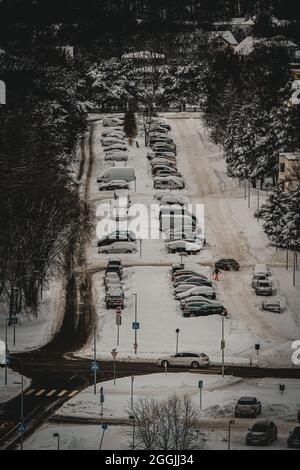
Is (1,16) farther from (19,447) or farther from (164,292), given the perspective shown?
(19,447)

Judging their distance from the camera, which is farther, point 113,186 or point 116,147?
point 116,147

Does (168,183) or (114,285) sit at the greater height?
(168,183)

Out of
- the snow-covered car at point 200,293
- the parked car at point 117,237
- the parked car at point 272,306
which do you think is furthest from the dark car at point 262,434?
the parked car at point 117,237

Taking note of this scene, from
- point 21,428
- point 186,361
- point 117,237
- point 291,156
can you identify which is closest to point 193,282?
point 117,237

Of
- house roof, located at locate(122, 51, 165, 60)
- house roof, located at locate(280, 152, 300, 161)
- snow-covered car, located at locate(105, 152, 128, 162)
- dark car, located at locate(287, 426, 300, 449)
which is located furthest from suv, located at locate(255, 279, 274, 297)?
house roof, located at locate(122, 51, 165, 60)

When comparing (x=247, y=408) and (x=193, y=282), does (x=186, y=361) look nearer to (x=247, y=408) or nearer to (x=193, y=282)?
(x=247, y=408)

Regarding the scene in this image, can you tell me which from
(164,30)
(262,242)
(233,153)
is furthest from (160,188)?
(164,30)

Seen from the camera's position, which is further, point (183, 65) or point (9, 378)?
point (183, 65)

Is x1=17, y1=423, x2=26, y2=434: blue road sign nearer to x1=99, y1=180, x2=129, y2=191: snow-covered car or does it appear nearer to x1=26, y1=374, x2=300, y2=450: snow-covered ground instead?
x1=26, y1=374, x2=300, y2=450: snow-covered ground
